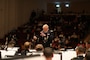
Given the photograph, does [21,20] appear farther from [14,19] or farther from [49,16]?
[49,16]

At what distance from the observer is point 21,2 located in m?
18.4

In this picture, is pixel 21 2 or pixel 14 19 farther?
pixel 21 2

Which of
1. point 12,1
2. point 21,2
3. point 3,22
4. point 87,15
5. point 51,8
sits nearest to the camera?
point 3,22

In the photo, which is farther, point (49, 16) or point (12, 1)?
point (49, 16)

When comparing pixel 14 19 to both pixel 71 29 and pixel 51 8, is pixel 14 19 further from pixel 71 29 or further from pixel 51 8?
pixel 51 8

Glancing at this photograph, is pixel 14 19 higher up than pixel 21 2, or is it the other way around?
pixel 21 2

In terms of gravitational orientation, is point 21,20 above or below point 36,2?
below

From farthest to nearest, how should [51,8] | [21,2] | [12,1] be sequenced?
[51,8]
[21,2]
[12,1]

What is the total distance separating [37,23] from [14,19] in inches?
103

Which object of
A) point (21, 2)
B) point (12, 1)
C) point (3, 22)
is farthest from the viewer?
point (21, 2)

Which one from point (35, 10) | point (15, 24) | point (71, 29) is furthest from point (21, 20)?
point (71, 29)

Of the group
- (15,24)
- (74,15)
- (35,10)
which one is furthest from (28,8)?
(74,15)

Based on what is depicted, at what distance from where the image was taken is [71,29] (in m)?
17.6

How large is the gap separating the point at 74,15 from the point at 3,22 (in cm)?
699
